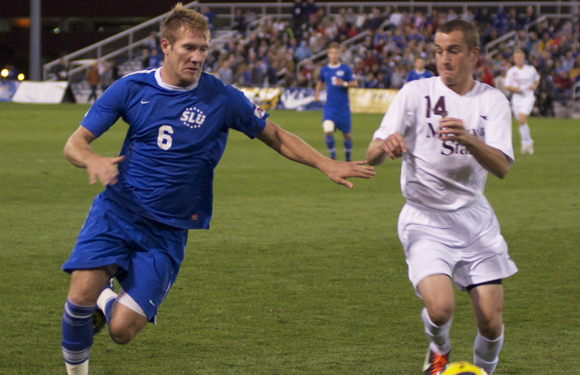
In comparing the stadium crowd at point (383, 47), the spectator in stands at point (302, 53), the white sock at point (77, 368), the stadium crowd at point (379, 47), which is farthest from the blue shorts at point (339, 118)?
the spectator in stands at point (302, 53)

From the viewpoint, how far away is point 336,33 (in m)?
36.5

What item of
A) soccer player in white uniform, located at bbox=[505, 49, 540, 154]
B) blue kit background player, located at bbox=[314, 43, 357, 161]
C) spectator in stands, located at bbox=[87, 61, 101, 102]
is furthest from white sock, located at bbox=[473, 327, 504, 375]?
spectator in stands, located at bbox=[87, 61, 101, 102]

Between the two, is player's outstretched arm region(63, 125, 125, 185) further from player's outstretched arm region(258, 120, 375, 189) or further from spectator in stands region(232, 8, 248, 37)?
spectator in stands region(232, 8, 248, 37)

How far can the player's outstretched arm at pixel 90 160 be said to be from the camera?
154 inches

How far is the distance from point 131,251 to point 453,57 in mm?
1920

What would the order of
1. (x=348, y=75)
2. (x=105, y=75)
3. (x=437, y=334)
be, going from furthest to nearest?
(x=105, y=75) → (x=348, y=75) → (x=437, y=334)

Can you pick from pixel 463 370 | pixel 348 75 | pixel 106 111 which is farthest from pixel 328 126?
pixel 463 370

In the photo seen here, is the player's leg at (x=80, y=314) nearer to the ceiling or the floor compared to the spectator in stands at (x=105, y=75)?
nearer to the ceiling

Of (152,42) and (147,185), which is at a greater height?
(147,185)

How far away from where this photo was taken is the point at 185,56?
4.25m

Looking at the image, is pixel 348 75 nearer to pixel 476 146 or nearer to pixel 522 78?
pixel 522 78

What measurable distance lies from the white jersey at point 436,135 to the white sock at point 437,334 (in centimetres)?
58

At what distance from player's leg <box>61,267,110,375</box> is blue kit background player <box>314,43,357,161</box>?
11.6 meters

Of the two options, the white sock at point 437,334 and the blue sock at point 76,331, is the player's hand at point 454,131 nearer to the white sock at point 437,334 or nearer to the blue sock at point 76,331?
the white sock at point 437,334
